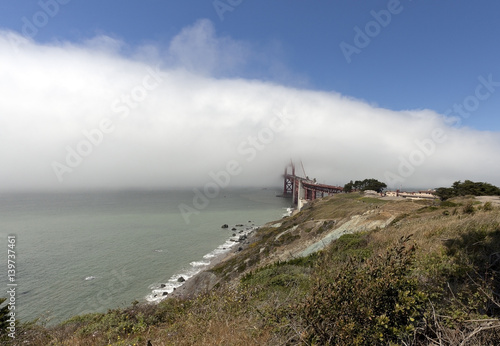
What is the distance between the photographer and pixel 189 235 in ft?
154

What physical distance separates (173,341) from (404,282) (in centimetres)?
466

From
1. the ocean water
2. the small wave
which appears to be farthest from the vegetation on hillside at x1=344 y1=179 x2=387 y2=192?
the small wave

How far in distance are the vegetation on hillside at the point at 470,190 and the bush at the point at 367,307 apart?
163 feet

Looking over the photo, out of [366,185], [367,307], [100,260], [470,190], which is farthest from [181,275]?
[366,185]

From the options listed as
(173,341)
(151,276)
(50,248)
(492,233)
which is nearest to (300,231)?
(151,276)

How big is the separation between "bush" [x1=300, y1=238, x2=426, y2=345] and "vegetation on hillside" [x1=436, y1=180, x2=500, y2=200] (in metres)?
49.6

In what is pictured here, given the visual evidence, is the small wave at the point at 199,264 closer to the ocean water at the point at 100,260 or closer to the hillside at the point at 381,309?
the ocean water at the point at 100,260

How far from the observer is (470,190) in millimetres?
41312

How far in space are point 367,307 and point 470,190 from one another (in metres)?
52.0

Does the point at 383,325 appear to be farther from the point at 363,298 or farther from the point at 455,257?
the point at 455,257

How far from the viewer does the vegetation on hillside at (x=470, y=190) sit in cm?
3913

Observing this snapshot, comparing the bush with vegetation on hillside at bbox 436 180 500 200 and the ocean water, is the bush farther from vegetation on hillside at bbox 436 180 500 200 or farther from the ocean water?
vegetation on hillside at bbox 436 180 500 200

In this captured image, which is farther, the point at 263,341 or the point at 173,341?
the point at 173,341

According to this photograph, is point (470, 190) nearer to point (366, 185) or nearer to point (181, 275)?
point (366, 185)
